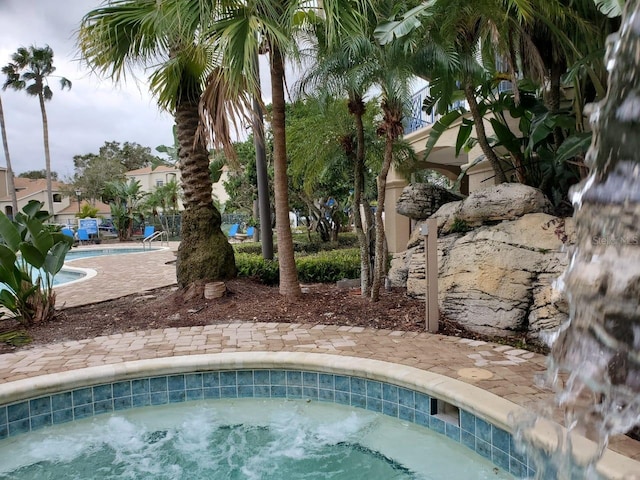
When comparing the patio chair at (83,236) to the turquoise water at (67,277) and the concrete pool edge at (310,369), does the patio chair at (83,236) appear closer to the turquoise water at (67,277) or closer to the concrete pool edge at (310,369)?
the turquoise water at (67,277)

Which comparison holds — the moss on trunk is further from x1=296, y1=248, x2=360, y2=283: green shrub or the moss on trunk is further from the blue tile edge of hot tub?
the blue tile edge of hot tub

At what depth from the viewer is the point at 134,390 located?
15.4 ft

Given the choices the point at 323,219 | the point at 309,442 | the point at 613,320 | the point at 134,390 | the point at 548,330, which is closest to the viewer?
the point at 613,320

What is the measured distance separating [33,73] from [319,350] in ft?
120

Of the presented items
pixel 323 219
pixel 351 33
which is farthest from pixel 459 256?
pixel 323 219

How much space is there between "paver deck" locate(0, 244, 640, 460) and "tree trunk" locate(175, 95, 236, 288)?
1.92m

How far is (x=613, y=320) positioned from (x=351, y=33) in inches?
194

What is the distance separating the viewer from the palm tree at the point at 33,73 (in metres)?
32.1

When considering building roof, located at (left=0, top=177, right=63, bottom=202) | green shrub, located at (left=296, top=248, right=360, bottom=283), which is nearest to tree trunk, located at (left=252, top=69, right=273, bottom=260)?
→ green shrub, located at (left=296, top=248, right=360, bottom=283)

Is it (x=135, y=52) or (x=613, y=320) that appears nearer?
(x=613, y=320)

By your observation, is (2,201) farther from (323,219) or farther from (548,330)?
(548,330)

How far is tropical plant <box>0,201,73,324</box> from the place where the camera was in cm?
638

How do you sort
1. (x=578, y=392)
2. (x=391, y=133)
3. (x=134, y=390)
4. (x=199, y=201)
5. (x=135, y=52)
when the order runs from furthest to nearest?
1. (x=199, y=201)
2. (x=135, y=52)
3. (x=391, y=133)
4. (x=134, y=390)
5. (x=578, y=392)

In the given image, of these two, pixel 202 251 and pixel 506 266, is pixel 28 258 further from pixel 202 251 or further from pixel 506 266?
pixel 506 266
